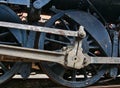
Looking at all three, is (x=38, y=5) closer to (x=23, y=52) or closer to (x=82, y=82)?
(x=23, y=52)

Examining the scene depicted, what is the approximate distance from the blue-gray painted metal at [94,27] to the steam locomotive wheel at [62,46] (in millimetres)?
71

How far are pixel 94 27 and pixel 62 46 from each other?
1.80 ft

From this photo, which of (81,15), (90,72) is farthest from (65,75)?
(81,15)

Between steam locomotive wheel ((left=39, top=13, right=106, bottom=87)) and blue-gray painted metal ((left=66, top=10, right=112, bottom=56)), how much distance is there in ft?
0.23

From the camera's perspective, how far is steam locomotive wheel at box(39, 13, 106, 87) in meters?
4.00

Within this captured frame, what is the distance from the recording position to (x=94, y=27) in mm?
4234

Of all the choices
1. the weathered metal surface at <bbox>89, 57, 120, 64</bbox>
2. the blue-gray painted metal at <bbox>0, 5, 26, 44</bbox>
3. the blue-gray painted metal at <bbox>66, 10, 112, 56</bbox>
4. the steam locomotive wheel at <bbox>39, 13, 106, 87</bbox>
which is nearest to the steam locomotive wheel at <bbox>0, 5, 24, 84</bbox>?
the blue-gray painted metal at <bbox>0, 5, 26, 44</bbox>

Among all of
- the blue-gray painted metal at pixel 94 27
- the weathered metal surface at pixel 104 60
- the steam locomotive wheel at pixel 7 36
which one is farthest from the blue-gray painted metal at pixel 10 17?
the weathered metal surface at pixel 104 60

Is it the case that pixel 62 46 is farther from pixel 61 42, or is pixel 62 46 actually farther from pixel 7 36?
pixel 7 36

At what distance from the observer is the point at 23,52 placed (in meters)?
3.58

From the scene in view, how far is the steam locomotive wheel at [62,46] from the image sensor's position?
13.1ft

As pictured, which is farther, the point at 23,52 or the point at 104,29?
the point at 104,29

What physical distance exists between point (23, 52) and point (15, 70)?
16.5 inches

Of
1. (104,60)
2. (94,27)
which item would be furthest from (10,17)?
(104,60)
